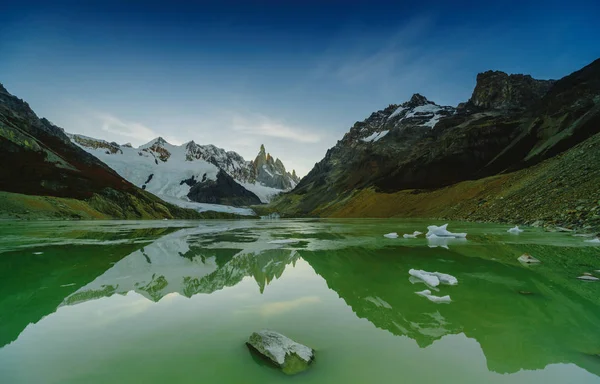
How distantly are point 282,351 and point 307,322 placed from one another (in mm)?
2314

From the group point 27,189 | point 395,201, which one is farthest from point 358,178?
point 27,189

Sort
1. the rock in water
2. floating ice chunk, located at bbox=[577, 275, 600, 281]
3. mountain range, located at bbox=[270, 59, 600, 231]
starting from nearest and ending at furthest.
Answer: the rock in water
floating ice chunk, located at bbox=[577, 275, 600, 281]
mountain range, located at bbox=[270, 59, 600, 231]

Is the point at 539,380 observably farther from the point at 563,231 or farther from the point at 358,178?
the point at 358,178

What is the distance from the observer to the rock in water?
17.6ft

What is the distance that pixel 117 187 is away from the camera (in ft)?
442

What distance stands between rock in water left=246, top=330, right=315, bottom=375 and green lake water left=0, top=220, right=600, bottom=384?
206 mm

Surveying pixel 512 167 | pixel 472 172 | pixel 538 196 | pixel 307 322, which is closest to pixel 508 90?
pixel 472 172

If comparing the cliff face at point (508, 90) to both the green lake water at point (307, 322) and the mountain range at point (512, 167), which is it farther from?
the green lake water at point (307, 322)

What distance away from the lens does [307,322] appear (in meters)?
7.87

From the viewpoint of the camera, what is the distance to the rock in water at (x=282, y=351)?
5379 millimetres

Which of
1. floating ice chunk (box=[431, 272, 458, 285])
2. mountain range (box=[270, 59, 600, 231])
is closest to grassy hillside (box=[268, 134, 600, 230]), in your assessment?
mountain range (box=[270, 59, 600, 231])

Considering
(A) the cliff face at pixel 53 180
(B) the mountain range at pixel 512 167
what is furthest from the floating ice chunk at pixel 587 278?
(A) the cliff face at pixel 53 180

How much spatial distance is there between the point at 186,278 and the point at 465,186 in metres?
96.4

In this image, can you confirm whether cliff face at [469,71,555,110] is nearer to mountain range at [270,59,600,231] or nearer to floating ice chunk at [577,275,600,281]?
mountain range at [270,59,600,231]
